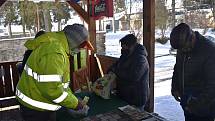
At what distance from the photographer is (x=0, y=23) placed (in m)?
22.3

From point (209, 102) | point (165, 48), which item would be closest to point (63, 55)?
point (209, 102)

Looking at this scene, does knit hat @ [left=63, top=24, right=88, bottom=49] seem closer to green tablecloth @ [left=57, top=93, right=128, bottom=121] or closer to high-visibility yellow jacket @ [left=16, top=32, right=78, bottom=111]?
high-visibility yellow jacket @ [left=16, top=32, right=78, bottom=111]

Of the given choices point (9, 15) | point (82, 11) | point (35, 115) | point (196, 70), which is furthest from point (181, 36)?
point (9, 15)

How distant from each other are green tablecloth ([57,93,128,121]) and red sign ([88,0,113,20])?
2047 millimetres

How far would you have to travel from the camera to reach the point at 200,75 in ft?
9.39

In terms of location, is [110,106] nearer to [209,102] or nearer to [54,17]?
[209,102]

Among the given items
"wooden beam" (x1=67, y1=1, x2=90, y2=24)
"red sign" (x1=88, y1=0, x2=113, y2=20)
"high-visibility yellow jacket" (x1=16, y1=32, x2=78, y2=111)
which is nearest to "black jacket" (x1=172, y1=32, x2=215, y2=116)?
"high-visibility yellow jacket" (x1=16, y1=32, x2=78, y2=111)

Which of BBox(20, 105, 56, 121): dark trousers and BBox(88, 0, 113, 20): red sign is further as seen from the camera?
BBox(88, 0, 113, 20): red sign

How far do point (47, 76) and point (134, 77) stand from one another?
1.56 metres

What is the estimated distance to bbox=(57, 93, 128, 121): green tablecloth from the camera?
10.3 feet

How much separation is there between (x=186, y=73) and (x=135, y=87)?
84 centimetres

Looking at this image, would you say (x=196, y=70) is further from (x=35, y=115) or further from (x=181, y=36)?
(x=35, y=115)

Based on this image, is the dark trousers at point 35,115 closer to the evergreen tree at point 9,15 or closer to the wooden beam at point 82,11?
the wooden beam at point 82,11

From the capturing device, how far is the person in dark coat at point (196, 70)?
2740 millimetres
